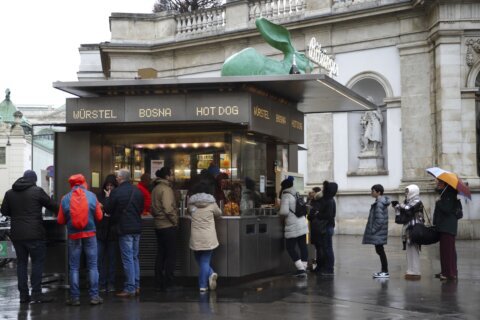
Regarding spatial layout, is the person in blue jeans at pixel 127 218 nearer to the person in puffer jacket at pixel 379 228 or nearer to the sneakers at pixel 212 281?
the sneakers at pixel 212 281

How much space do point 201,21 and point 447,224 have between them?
2052 cm

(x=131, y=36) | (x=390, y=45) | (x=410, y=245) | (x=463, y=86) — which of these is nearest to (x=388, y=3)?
(x=390, y=45)

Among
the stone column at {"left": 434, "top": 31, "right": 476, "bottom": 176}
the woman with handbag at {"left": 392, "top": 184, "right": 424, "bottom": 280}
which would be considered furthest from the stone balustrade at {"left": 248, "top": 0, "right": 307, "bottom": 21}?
the woman with handbag at {"left": 392, "top": 184, "right": 424, "bottom": 280}

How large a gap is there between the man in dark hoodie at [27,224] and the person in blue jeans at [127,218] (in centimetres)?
91

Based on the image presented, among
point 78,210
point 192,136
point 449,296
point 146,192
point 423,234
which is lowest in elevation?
point 449,296

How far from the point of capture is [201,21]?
31.6m

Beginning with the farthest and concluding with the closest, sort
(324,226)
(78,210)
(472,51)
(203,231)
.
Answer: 1. (472,51)
2. (324,226)
3. (203,231)
4. (78,210)

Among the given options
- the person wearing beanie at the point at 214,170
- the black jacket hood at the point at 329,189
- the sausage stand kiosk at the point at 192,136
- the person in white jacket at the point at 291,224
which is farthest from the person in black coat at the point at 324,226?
the person wearing beanie at the point at 214,170

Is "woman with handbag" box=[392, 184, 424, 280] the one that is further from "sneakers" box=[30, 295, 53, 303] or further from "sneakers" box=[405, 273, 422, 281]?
"sneakers" box=[30, 295, 53, 303]

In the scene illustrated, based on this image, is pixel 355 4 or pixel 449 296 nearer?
pixel 449 296

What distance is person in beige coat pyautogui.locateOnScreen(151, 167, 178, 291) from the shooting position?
38.3 feet

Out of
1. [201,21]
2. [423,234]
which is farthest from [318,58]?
[201,21]

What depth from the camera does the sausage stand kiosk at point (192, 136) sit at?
12.2m

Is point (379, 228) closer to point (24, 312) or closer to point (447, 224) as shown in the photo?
point (447, 224)
